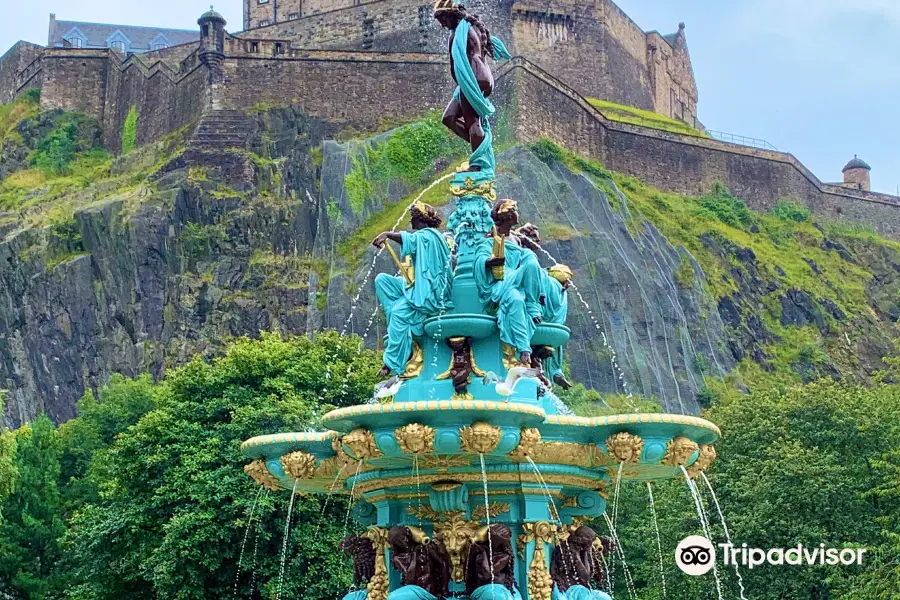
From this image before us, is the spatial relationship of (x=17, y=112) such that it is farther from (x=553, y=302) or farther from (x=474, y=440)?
(x=474, y=440)

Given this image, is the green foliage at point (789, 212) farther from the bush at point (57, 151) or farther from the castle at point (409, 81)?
the bush at point (57, 151)

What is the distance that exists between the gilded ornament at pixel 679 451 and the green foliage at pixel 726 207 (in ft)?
193

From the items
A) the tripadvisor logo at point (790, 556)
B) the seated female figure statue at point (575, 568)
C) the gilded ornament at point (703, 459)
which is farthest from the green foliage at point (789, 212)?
the seated female figure statue at point (575, 568)

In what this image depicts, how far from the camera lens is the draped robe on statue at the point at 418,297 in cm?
1387

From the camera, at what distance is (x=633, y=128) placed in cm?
7138

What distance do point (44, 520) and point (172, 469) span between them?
8665 millimetres

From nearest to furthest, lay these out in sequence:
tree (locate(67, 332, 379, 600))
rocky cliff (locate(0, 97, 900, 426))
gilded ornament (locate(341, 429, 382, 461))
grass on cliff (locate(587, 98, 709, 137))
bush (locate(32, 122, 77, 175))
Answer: gilded ornament (locate(341, 429, 382, 461))
tree (locate(67, 332, 379, 600))
rocky cliff (locate(0, 97, 900, 426))
grass on cliff (locate(587, 98, 709, 137))
bush (locate(32, 122, 77, 175))

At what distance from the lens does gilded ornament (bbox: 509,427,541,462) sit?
12.6 metres

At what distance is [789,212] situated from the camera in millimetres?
76750

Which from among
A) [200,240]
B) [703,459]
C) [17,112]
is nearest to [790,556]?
[703,459]

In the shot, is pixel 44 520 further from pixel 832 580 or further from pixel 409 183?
A: pixel 409 183

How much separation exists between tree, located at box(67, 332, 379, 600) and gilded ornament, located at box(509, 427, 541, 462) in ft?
45.3

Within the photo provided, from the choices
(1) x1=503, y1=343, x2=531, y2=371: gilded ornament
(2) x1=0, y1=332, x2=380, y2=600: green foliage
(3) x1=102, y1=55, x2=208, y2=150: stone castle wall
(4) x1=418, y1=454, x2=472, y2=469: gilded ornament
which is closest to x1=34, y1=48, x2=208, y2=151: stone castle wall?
(3) x1=102, y1=55, x2=208, y2=150: stone castle wall

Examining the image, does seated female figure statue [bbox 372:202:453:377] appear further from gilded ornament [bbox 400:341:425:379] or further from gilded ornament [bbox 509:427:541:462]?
gilded ornament [bbox 509:427:541:462]
